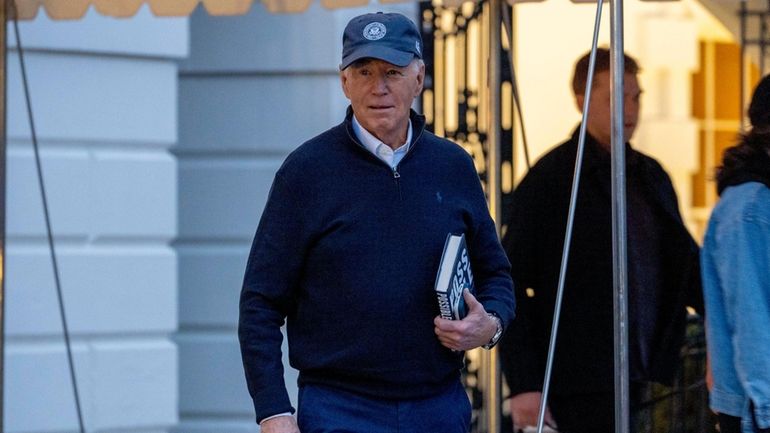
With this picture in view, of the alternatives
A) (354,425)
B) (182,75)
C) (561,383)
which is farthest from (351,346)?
(182,75)

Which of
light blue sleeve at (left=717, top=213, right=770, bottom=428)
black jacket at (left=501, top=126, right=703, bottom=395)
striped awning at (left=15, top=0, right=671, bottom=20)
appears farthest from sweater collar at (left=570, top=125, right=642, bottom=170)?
light blue sleeve at (left=717, top=213, right=770, bottom=428)

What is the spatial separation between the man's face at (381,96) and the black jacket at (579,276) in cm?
146

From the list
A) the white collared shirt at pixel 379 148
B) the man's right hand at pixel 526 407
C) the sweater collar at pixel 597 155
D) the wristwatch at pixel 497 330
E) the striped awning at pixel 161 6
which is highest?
the striped awning at pixel 161 6

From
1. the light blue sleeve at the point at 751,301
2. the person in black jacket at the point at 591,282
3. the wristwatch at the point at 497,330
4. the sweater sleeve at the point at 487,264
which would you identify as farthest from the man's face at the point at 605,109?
the wristwatch at the point at 497,330

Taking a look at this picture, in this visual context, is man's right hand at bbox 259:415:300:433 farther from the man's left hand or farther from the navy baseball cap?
the navy baseball cap

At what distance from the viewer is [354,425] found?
11.5 ft

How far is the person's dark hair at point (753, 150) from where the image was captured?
155 inches

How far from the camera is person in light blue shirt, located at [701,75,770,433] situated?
3.74m

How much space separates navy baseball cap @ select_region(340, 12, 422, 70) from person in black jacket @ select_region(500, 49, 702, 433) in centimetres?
148

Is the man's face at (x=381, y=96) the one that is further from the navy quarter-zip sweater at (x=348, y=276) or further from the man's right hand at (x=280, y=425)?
the man's right hand at (x=280, y=425)

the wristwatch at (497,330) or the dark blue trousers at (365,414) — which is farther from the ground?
the wristwatch at (497,330)

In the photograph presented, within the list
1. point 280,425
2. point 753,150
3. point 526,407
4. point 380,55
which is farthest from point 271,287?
point 526,407

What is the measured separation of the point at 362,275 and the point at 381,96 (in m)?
0.41

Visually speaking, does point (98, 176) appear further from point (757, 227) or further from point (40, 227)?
point (757, 227)
